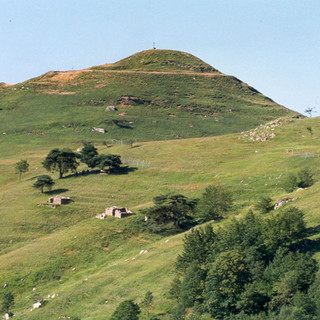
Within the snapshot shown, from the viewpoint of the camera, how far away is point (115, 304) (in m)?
50.9

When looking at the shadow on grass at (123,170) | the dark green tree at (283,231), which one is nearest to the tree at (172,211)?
the dark green tree at (283,231)

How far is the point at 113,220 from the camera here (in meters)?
82.1

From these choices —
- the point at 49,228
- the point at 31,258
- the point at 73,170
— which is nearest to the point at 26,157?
the point at 73,170

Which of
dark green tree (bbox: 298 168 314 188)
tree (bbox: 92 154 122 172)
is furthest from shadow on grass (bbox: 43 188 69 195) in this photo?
dark green tree (bbox: 298 168 314 188)

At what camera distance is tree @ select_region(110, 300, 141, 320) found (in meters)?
44.3

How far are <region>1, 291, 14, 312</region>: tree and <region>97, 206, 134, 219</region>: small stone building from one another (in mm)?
29210

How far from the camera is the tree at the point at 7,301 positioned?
5559 cm

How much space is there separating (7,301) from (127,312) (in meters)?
18.6

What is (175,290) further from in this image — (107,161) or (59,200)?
(107,161)

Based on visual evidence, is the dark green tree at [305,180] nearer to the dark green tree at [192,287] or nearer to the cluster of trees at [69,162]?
the dark green tree at [192,287]

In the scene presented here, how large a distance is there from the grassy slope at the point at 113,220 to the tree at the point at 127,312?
343 cm

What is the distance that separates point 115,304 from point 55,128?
142 m

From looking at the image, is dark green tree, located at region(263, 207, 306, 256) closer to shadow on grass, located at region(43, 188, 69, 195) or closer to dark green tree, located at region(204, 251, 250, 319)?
dark green tree, located at region(204, 251, 250, 319)

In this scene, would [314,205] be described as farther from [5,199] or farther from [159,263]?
[5,199]
